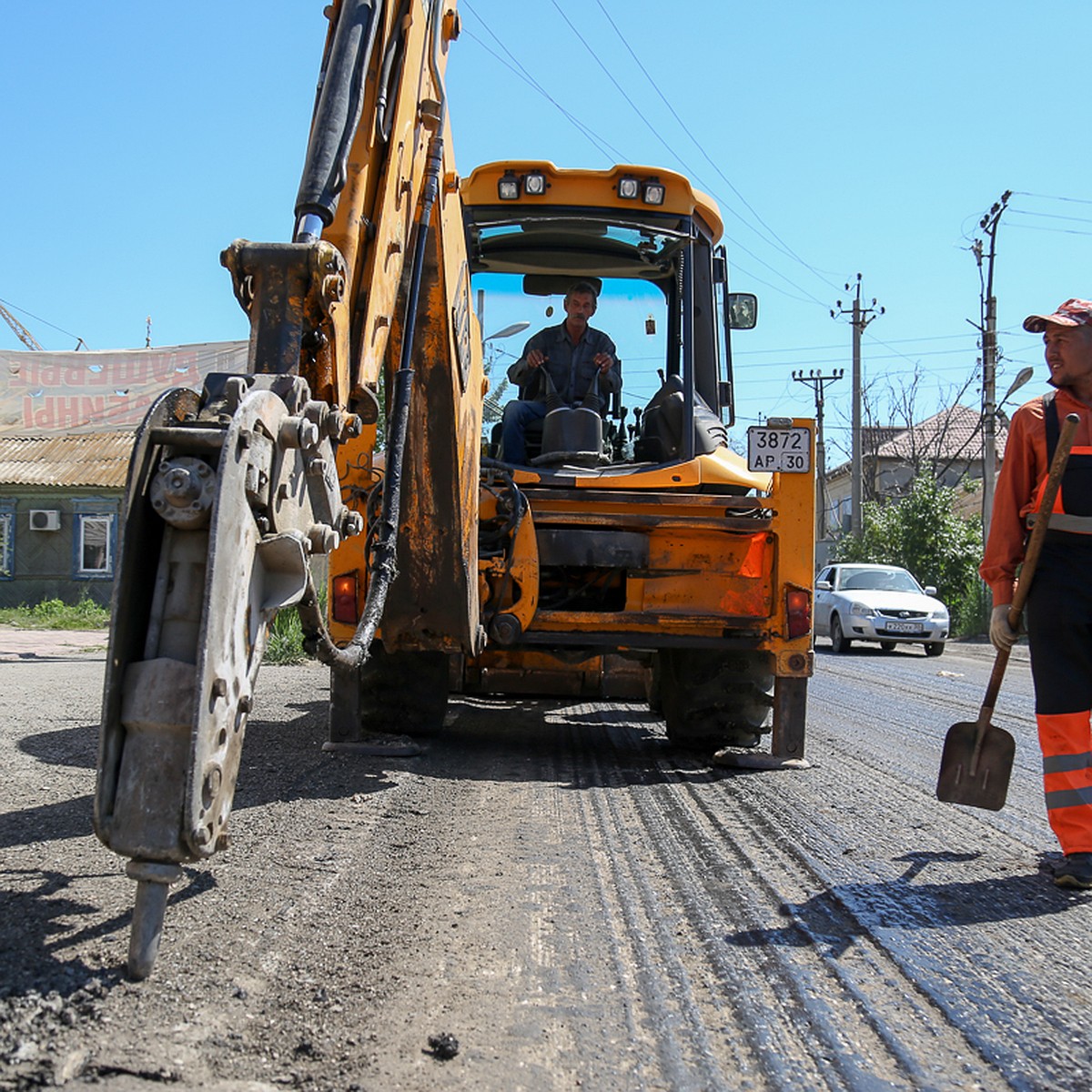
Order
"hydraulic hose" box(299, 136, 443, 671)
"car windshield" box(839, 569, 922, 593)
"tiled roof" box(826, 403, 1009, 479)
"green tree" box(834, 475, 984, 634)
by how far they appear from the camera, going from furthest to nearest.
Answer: "tiled roof" box(826, 403, 1009, 479) → "green tree" box(834, 475, 984, 634) → "car windshield" box(839, 569, 922, 593) → "hydraulic hose" box(299, 136, 443, 671)

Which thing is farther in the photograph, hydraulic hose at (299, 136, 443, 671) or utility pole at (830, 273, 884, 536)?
utility pole at (830, 273, 884, 536)

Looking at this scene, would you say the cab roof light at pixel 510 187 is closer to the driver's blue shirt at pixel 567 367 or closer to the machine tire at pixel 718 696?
the driver's blue shirt at pixel 567 367

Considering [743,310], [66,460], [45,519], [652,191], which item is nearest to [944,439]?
[66,460]

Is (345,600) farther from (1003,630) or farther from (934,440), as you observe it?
(934,440)

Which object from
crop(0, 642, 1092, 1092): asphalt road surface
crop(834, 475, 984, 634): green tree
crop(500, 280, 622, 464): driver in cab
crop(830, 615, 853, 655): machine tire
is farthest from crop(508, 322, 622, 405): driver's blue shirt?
crop(834, 475, 984, 634): green tree

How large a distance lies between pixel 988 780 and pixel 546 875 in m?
1.74

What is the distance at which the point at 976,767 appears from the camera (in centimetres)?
421

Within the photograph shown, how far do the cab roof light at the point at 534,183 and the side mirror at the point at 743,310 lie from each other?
144cm

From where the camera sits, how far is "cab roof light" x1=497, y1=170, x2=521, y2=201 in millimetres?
6527

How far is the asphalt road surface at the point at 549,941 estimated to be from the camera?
7.26 feet

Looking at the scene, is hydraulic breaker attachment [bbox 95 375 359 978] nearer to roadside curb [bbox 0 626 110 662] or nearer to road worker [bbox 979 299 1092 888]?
road worker [bbox 979 299 1092 888]

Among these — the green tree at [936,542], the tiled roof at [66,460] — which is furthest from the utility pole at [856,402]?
the tiled roof at [66,460]

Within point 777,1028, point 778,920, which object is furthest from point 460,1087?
point 778,920

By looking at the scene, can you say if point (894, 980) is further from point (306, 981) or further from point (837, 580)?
point (837, 580)
